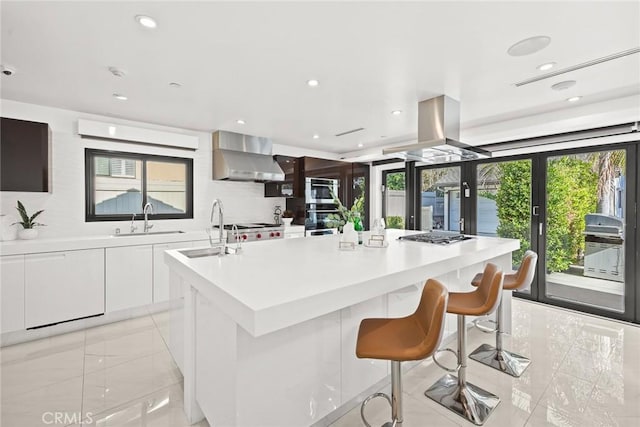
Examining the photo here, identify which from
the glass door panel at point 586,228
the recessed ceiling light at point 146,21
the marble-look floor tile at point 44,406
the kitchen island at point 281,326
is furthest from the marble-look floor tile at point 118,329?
the glass door panel at point 586,228

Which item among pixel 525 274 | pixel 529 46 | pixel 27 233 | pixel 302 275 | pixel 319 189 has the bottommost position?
pixel 525 274

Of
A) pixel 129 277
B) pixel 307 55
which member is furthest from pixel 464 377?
pixel 129 277

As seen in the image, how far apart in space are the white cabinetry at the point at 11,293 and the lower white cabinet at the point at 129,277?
677 mm

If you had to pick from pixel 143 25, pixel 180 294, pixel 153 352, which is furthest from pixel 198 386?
pixel 143 25

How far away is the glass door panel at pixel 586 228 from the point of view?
3.50 metres

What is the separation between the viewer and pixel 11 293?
2777mm

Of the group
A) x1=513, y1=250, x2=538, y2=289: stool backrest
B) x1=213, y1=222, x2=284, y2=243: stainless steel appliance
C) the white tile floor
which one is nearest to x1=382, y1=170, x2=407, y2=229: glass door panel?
x1=213, y1=222, x2=284, y2=243: stainless steel appliance

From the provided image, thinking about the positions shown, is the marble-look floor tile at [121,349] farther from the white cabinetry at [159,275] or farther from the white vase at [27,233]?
the white vase at [27,233]

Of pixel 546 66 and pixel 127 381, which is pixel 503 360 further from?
pixel 127 381

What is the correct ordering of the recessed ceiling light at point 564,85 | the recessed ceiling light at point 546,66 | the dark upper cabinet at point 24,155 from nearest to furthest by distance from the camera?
1. the recessed ceiling light at point 546,66
2. the recessed ceiling light at point 564,85
3. the dark upper cabinet at point 24,155

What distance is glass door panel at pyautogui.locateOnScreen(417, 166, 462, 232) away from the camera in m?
4.97

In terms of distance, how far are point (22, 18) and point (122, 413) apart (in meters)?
2.50

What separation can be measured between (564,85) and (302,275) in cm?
297

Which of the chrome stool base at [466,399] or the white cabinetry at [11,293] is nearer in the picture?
the chrome stool base at [466,399]
